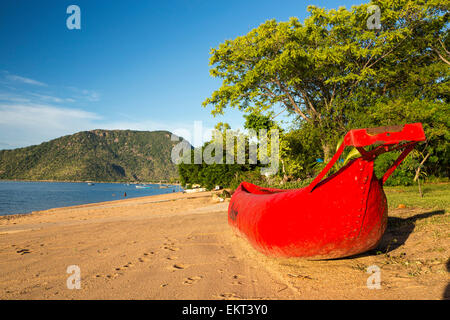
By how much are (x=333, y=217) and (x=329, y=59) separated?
1802cm

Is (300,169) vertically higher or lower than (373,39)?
lower

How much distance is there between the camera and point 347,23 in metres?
19.6

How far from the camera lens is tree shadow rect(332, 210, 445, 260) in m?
4.50

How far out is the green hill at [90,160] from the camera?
465 feet

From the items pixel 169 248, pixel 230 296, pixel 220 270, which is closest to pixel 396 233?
pixel 220 270

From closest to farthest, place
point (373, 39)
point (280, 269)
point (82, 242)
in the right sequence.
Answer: point (280, 269) < point (82, 242) < point (373, 39)

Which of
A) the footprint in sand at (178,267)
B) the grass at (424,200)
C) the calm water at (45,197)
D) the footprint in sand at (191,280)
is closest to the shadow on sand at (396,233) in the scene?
the grass at (424,200)

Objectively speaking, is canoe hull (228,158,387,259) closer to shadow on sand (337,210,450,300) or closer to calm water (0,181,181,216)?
shadow on sand (337,210,450,300)

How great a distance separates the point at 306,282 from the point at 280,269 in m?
0.63

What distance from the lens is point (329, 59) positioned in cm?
1841
